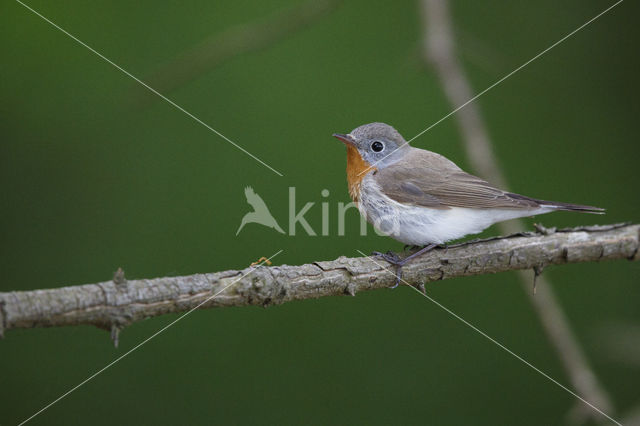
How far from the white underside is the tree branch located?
17cm

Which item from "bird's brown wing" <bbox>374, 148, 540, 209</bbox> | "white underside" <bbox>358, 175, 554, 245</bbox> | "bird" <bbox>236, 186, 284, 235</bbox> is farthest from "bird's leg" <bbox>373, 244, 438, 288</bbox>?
"bird" <bbox>236, 186, 284, 235</bbox>

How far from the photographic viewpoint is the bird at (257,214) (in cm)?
509

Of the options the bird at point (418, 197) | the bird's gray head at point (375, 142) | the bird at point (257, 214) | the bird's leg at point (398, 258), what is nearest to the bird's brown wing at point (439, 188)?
the bird at point (418, 197)

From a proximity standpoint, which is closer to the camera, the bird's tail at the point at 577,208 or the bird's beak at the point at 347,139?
the bird's tail at the point at 577,208

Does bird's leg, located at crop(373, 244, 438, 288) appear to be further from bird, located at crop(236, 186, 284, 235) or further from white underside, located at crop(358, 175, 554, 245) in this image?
bird, located at crop(236, 186, 284, 235)

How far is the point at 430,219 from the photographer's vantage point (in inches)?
160

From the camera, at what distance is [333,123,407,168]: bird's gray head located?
441 centimetres

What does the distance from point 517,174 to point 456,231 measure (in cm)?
201

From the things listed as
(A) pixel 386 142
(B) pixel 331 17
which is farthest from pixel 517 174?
(B) pixel 331 17

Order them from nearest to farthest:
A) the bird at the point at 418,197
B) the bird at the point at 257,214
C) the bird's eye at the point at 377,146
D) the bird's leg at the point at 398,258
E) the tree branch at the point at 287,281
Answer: the tree branch at the point at 287,281 < the bird's leg at the point at 398,258 < the bird at the point at 418,197 < the bird's eye at the point at 377,146 < the bird at the point at 257,214

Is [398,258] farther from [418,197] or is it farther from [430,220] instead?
[418,197]

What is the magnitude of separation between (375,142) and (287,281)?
5.55ft

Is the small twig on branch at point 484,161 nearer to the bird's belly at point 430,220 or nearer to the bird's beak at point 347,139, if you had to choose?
the bird's belly at point 430,220

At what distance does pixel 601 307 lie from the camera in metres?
5.38
